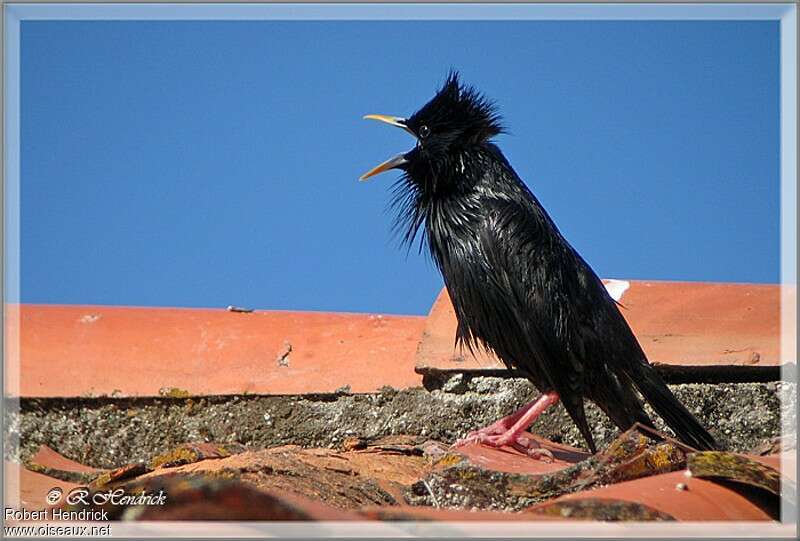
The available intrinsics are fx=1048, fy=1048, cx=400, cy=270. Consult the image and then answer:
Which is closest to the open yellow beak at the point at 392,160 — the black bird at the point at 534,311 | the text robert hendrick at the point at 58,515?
the black bird at the point at 534,311

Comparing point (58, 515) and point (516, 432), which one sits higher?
point (516, 432)

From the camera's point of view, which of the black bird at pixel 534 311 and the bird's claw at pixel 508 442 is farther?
the black bird at pixel 534 311

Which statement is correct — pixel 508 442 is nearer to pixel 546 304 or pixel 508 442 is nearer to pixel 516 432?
pixel 516 432

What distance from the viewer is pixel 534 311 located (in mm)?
5074

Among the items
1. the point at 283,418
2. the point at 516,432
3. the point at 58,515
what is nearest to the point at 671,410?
the point at 516,432

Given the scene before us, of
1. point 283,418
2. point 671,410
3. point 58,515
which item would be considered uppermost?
point 283,418

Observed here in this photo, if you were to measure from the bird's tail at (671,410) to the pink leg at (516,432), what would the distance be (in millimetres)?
425

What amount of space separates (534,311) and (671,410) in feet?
2.59

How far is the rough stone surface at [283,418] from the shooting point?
556 centimetres

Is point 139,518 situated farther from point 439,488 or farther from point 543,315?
point 543,315

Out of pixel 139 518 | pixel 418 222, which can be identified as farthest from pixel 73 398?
pixel 139 518

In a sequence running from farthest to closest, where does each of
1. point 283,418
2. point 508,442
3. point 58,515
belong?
point 283,418
point 508,442
point 58,515

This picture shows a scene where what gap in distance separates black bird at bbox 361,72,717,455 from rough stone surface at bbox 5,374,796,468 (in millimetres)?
447

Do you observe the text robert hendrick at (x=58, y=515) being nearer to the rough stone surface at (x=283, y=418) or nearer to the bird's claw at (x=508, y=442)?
Answer: the bird's claw at (x=508, y=442)
